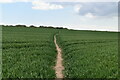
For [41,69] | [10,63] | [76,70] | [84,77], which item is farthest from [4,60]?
[84,77]

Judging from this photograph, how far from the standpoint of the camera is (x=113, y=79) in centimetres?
1683

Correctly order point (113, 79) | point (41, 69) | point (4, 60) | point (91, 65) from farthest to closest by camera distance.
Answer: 1. point (4, 60)
2. point (91, 65)
3. point (41, 69)
4. point (113, 79)

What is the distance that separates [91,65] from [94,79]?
4.13 m

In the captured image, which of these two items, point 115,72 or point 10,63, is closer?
point 115,72

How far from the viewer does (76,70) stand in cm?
2027

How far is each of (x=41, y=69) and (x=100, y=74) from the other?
4.43 meters

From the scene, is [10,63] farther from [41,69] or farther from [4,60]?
[41,69]

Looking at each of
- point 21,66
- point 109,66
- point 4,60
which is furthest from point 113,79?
point 4,60

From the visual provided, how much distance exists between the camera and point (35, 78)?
56.1 feet

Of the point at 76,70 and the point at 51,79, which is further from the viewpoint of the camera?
the point at 76,70

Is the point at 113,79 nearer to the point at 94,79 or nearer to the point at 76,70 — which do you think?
the point at 94,79

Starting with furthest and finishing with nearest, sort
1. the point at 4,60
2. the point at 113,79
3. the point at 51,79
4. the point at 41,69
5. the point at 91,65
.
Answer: the point at 4,60
the point at 91,65
the point at 41,69
the point at 51,79
the point at 113,79

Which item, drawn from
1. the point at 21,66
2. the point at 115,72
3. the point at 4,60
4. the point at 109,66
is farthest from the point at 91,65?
the point at 4,60

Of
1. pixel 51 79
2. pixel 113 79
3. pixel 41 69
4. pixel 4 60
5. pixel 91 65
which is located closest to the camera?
pixel 113 79
